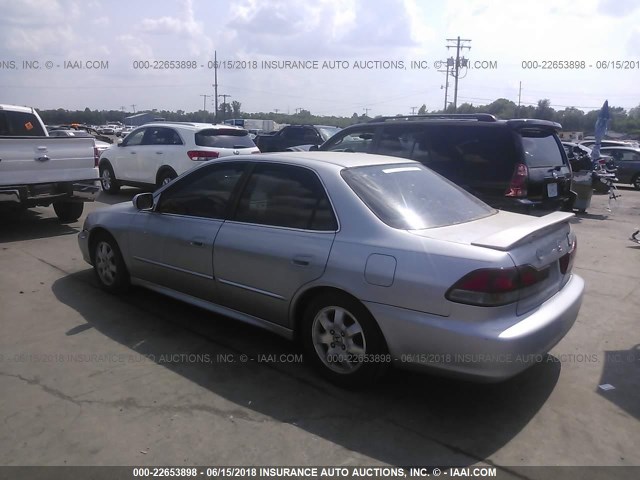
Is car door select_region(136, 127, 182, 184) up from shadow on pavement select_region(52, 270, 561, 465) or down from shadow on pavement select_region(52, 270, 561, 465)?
up

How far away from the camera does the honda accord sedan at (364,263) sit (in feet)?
10.2

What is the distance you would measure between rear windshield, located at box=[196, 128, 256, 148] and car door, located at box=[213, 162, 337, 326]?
7.24 metres

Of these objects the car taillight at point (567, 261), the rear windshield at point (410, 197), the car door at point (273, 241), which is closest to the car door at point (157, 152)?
the car door at point (273, 241)

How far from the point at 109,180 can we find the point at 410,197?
35.9 feet

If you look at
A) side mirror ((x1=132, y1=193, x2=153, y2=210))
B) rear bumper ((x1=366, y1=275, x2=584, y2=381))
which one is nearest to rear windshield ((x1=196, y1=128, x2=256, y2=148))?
side mirror ((x1=132, y1=193, x2=153, y2=210))

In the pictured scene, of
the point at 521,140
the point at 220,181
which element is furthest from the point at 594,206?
the point at 220,181

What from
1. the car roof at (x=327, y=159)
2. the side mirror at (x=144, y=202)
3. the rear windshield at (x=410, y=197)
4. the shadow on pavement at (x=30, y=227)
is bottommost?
the shadow on pavement at (x=30, y=227)

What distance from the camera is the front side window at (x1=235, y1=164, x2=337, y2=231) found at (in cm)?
381

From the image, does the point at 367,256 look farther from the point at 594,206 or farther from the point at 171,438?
the point at 594,206

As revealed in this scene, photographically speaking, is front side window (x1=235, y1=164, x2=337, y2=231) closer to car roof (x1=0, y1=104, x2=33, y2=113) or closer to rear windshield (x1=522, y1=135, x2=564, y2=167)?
rear windshield (x1=522, y1=135, x2=564, y2=167)

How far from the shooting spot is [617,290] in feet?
19.7

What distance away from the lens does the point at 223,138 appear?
11.5 metres

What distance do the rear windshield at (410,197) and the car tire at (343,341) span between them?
25.3 inches

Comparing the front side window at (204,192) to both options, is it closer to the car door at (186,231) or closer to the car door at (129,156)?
the car door at (186,231)
